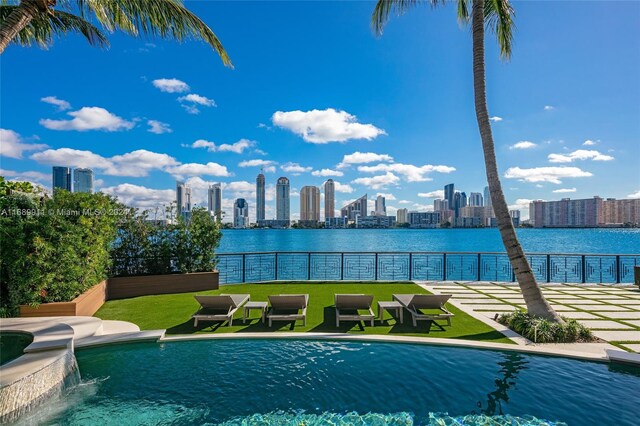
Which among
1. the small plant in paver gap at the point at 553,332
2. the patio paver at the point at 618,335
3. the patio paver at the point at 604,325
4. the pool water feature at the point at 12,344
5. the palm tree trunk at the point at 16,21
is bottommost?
the patio paver at the point at 604,325

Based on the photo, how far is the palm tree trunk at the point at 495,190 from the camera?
625cm

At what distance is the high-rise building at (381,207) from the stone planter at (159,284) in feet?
301

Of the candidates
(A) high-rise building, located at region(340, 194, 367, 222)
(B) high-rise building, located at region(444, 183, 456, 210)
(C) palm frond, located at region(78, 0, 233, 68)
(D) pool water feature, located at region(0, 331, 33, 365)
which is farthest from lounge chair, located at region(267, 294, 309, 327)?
(B) high-rise building, located at region(444, 183, 456, 210)

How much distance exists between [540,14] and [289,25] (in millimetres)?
8345

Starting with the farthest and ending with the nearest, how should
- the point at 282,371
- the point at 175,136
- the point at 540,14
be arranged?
1. the point at 175,136
2. the point at 540,14
3. the point at 282,371

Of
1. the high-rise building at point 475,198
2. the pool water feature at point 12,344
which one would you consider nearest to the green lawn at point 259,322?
the pool water feature at point 12,344

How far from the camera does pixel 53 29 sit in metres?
7.30

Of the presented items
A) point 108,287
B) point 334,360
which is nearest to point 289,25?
point 108,287

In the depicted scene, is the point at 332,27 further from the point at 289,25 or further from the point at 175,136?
the point at 175,136

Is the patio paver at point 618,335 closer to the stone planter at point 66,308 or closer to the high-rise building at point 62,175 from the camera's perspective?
the stone planter at point 66,308

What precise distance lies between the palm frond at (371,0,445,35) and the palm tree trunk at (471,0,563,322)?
139 centimetres

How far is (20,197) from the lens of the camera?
6.60m

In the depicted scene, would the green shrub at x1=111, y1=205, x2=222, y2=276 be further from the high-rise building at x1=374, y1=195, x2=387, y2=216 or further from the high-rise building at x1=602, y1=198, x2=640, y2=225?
the high-rise building at x1=374, y1=195, x2=387, y2=216

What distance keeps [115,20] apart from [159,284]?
23.3 ft
